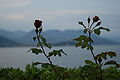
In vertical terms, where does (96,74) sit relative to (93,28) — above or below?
below

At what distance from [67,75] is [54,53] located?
50 cm

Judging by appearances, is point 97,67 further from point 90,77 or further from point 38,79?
point 38,79

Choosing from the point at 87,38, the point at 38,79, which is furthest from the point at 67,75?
the point at 38,79

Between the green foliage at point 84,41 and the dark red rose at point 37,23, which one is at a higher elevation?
the dark red rose at point 37,23

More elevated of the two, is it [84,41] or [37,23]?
[37,23]

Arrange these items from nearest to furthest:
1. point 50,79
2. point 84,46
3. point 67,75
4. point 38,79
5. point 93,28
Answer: point 93,28, point 84,46, point 67,75, point 50,79, point 38,79

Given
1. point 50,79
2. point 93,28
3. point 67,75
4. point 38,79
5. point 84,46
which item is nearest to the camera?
point 93,28

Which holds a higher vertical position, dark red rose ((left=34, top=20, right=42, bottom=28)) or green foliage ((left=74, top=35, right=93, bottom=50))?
dark red rose ((left=34, top=20, right=42, bottom=28))

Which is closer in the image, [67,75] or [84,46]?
[84,46]

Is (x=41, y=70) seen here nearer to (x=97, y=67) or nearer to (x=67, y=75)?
(x=67, y=75)

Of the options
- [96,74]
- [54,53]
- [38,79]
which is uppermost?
[54,53]

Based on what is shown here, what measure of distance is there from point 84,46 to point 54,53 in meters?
0.49

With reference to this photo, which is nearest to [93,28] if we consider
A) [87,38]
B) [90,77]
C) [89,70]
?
[87,38]

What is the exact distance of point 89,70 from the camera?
155 inches
